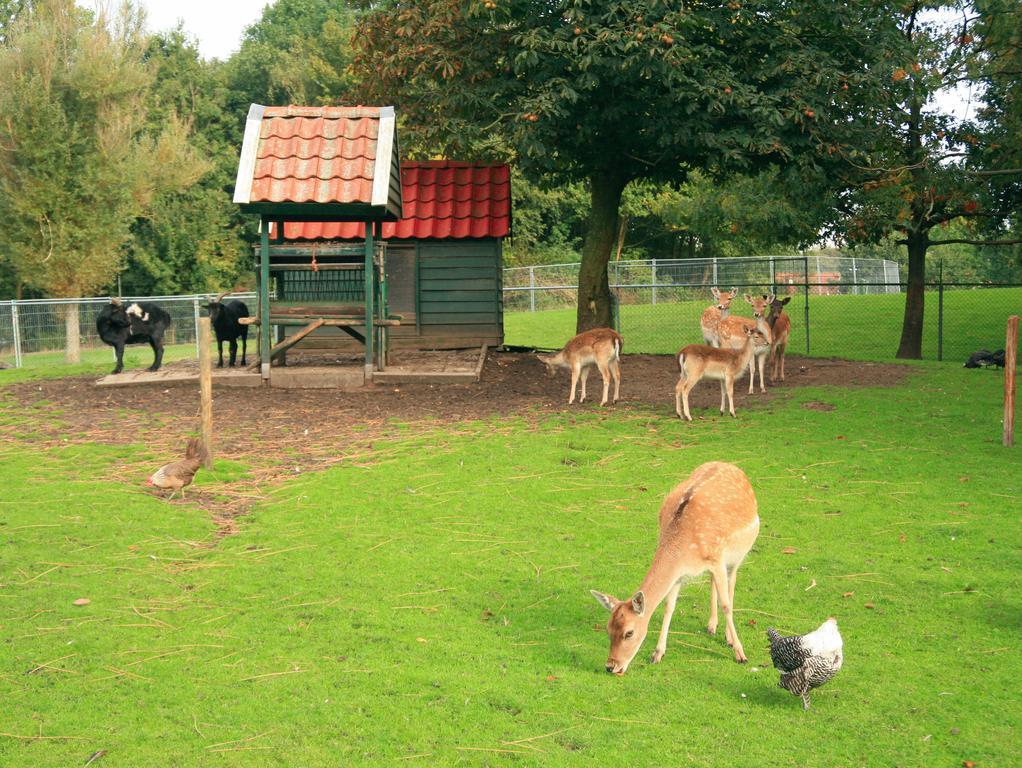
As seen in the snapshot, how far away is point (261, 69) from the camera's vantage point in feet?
188

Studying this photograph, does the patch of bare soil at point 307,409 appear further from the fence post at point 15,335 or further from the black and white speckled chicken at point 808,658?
the fence post at point 15,335

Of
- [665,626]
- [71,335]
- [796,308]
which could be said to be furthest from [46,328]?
[665,626]

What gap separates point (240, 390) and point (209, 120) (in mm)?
40966

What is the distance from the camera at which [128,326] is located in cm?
1867

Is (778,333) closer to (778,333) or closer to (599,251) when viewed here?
(778,333)

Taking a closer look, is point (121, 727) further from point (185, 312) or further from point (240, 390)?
point (185, 312)

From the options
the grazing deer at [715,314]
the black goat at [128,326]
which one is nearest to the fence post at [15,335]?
the black goat at [128,326]

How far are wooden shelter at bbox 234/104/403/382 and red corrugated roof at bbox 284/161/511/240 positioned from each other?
325 centimetres

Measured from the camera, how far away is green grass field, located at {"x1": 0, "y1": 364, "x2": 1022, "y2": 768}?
17.6 feet

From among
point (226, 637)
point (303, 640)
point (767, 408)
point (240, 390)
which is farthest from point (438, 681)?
point (240, 390)

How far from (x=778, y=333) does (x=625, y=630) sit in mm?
12085

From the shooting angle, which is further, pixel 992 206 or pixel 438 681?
pixel 992 206

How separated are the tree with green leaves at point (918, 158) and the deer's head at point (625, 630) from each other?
9151 mm

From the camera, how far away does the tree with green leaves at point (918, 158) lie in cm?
1583
